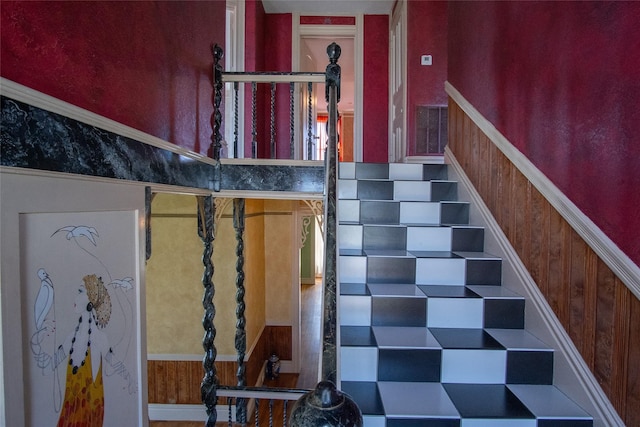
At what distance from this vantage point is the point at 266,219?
18.2ft

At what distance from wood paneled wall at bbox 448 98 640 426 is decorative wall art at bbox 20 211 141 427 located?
6.02 ft

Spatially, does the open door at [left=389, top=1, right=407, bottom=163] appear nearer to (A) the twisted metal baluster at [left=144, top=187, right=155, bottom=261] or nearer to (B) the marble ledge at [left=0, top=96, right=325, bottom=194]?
(B) the marble ledge at [left=0, top=96, right=325, bottom=194]

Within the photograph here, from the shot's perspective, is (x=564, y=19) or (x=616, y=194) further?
(x=564, y=19)

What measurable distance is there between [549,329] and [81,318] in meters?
1.85

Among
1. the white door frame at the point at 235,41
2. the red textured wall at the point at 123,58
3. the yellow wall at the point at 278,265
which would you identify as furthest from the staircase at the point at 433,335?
the yellow wall at the point at 278,265

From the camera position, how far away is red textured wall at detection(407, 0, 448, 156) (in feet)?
14.1

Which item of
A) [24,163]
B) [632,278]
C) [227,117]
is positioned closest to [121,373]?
[24,163]

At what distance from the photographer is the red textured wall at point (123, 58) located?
1071 mm

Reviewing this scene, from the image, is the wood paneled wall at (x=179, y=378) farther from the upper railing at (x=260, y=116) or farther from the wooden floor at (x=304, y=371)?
the upper railing at (x=260, y=116)

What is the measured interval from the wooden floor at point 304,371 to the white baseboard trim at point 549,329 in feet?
3.66

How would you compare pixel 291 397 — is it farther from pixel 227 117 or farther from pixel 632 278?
pixel 227 117

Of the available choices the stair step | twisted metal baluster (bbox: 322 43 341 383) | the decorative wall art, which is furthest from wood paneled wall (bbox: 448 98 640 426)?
the decorative wall art

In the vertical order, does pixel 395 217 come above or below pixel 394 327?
above

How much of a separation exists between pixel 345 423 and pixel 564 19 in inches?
70.6
